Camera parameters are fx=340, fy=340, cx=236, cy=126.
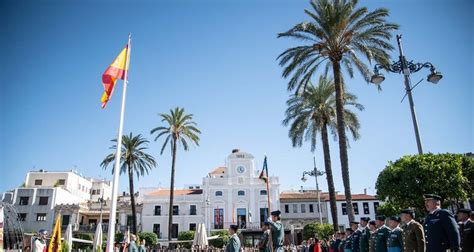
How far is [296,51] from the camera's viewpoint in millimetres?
21250

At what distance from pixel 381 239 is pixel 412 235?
6.10ft

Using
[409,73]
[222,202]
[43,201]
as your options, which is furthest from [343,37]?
[43,201]

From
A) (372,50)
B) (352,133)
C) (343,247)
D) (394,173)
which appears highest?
(372,50)

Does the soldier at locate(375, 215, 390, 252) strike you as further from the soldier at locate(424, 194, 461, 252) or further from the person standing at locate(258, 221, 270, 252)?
the person standing at locate(258, 221, 270, 252)

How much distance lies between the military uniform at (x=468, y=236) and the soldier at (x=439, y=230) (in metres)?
2.23

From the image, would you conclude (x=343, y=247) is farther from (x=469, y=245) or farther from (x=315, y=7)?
(x=315, y=7)

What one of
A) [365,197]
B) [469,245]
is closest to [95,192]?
[365,197]

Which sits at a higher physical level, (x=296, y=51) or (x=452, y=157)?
(x=296, y=51)

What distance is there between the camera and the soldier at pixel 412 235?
23.5 feet

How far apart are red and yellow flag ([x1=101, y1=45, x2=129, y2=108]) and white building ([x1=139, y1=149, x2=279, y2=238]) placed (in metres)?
40.1

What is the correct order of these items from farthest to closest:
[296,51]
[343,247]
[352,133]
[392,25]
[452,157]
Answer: [352,133]
[296,51]
[392,25]
[452,157]
[343,247]

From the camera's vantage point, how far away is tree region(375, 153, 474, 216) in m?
17.3

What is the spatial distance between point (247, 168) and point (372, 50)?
34.8 meters

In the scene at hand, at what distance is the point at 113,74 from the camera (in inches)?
435
